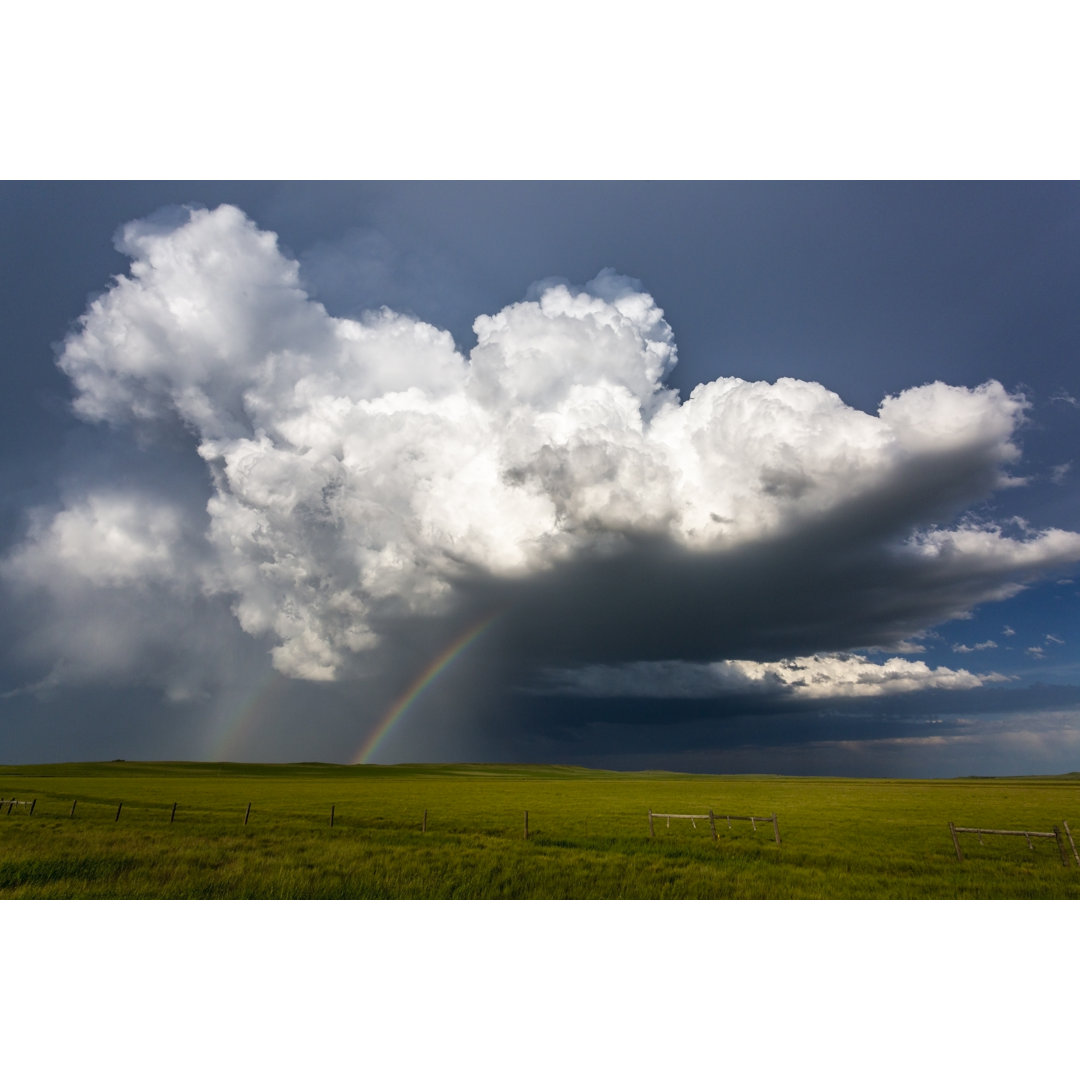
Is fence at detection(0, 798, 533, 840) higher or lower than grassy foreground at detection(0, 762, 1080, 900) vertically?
higher

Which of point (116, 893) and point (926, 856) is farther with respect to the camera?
point (926, 856)

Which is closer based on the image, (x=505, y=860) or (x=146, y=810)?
(x=505, y=860)

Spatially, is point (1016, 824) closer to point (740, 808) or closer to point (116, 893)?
point (740, 808)

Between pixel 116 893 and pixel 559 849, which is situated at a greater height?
pixel 116 893

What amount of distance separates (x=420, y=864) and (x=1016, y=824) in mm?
37117

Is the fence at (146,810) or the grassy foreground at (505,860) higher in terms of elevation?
the fence at (146,810)

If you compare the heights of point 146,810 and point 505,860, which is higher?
point 146,810

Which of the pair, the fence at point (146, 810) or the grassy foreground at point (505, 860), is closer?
the grassy foreground at point (505, 860)

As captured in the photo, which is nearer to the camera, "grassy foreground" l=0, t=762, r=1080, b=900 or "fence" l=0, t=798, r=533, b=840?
"grassy foreground" l=0, t=762, r=1080, b=900

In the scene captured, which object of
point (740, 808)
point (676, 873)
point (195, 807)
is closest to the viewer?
point (676, 873)

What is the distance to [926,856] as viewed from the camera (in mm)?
22516

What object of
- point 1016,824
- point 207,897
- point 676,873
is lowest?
point 1016,824

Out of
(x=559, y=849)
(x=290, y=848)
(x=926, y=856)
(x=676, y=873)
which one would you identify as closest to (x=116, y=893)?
(x=290, y=848)

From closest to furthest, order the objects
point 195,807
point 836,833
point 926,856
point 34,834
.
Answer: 1. point 926,856
2. point 34,834
3. point 836,833
4. point 195,807
